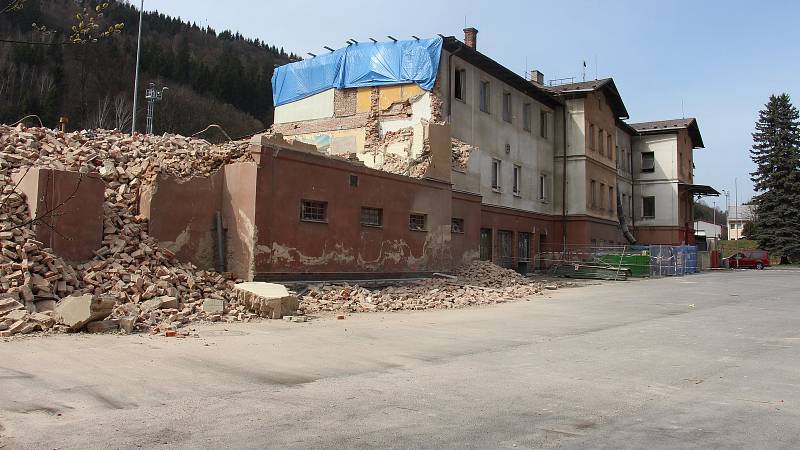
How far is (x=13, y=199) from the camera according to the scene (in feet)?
43.9

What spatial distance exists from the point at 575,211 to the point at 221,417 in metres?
35.8

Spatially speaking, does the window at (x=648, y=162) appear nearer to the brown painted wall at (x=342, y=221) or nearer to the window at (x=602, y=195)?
the window at (x=602, y=195)

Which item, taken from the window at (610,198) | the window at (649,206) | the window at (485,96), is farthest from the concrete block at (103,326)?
the window at (649,206)

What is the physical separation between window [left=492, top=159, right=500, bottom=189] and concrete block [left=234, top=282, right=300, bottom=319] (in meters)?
20.0

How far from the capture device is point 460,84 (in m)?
29.8

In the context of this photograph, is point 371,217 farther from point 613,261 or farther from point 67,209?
point 613,261

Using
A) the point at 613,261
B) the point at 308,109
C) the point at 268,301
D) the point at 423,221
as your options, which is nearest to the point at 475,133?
the point at 308,109

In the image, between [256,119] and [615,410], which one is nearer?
[615,410]

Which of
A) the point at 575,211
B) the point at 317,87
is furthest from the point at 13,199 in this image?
the point at 575,211

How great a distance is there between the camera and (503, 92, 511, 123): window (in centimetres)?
3400

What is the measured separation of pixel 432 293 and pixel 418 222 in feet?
12.2

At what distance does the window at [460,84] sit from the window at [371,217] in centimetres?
1013

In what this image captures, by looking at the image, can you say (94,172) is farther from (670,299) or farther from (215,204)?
(670,299)

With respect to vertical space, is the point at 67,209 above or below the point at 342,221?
below
